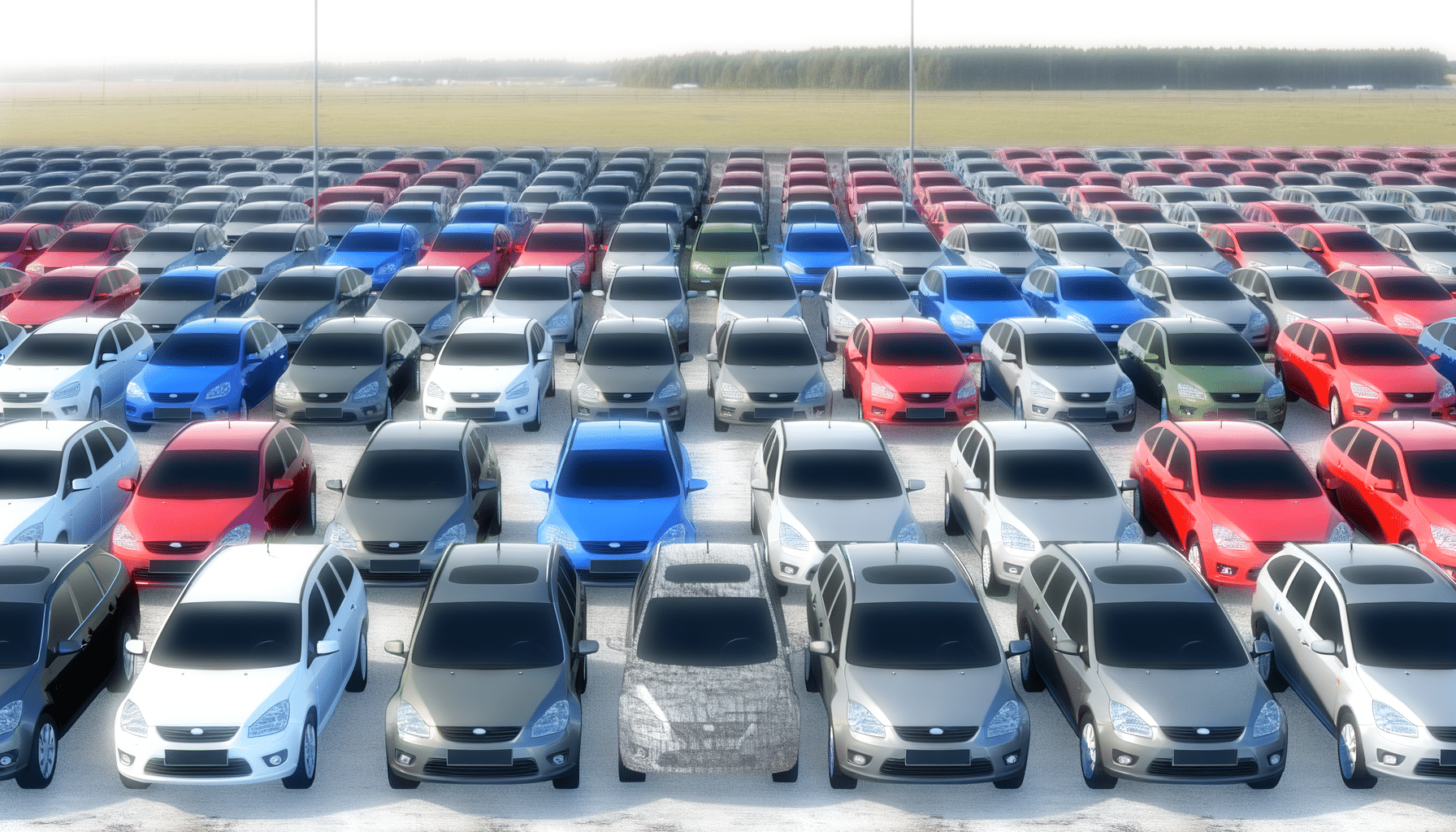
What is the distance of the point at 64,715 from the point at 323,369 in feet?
29.8

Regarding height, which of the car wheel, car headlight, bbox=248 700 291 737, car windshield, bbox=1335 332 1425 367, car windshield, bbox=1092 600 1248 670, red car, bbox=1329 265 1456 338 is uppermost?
red car, bbox=1329 265 1456 338

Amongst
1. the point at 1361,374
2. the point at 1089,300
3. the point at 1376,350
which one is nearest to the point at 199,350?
the point at 1089,300

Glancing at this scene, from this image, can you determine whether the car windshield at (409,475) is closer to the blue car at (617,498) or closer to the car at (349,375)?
the blue car at (617,498)

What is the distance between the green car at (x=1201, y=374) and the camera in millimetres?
18625

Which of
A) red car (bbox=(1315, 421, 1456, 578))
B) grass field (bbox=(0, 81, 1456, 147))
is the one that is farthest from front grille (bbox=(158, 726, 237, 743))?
grass field (bbox=(0, 81, 1456, 147))

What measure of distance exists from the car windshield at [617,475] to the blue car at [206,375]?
711cm

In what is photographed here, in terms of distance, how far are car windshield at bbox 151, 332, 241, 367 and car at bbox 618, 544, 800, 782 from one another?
34.9 ft

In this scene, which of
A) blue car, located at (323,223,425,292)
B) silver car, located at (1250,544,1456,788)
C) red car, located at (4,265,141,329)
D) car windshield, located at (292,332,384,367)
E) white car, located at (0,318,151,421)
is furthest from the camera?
blue car, located at (323,223,425,292)

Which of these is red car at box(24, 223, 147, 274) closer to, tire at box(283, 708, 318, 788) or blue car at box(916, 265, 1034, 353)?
blue car at box(916, 265, 1034, 353)

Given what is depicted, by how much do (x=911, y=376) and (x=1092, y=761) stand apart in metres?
9.27

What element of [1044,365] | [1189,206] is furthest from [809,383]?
[1189,206]

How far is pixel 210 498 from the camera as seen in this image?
1405 cm

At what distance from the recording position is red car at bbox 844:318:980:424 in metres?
18.7

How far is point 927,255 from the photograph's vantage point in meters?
28.2
